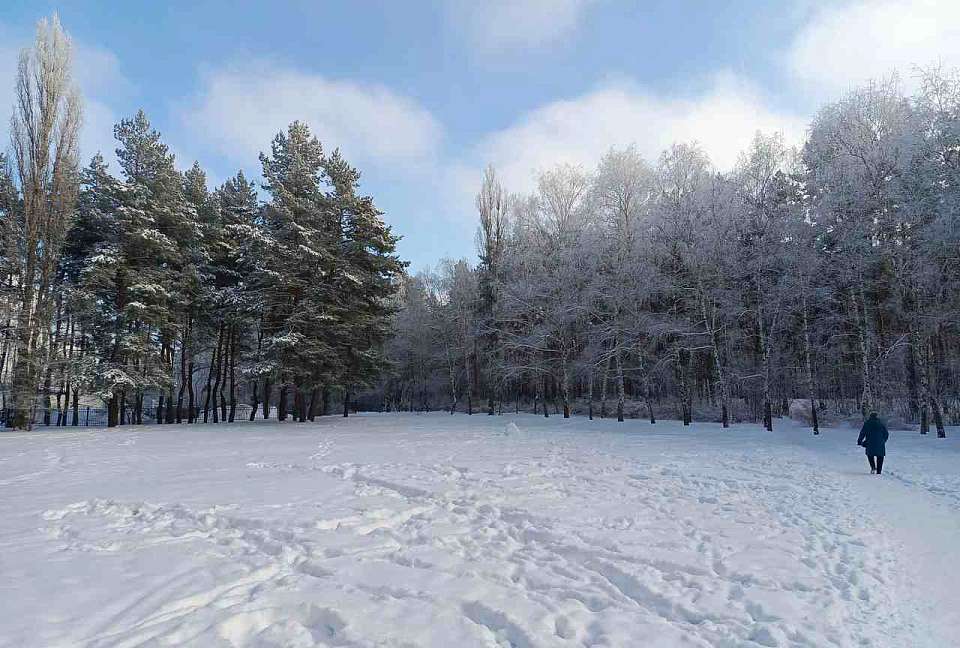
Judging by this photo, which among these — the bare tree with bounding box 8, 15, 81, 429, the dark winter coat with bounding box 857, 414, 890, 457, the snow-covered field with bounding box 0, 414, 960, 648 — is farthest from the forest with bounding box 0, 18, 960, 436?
the snow-covered field with bounding box 0, 414, 960, 648

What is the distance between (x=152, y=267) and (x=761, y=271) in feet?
97.8

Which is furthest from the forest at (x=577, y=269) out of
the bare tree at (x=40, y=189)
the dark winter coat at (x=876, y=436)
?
the dark winter coat at (x=876, y=436)

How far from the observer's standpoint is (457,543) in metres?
6.03

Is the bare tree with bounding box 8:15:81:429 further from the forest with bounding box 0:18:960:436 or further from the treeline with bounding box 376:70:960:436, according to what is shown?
the treeline with bounding box 376:70:960:436

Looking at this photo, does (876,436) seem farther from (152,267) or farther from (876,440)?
(152,267)

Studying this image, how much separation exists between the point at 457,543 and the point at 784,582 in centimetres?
352

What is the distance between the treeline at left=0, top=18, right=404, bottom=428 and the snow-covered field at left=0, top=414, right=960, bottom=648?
43.8 ft

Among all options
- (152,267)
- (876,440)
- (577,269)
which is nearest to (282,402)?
(152,267)

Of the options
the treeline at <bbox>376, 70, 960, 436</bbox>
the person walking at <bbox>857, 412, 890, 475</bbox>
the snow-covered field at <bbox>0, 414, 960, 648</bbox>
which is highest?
the treeline at <bbox>376, 70, 960, 436</bbox>

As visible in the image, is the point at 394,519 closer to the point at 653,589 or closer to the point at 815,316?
the point at 653,589

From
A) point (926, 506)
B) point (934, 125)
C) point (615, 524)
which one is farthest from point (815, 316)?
point (615, 524)

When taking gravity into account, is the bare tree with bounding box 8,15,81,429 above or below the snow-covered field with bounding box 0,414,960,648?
above

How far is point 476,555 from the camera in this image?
5.60 m

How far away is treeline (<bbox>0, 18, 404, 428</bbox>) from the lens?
22.7 metres
